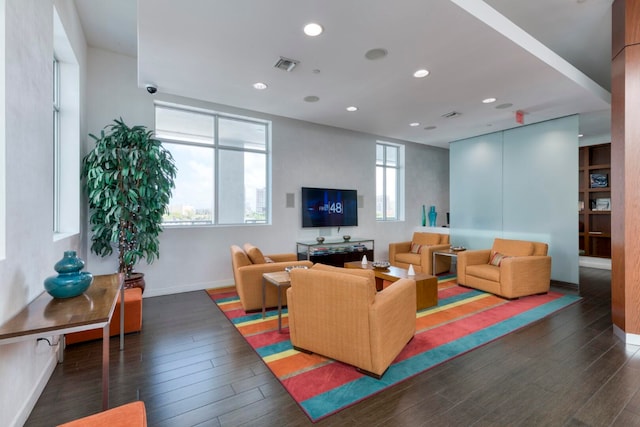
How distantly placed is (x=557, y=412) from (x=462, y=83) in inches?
139

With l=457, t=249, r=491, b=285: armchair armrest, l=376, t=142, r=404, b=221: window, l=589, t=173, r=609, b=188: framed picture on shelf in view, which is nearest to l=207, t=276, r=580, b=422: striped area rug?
l=457, t=249, r=491, b=285: armchair armrest

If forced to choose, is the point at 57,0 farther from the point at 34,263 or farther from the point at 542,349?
the point at 542,349

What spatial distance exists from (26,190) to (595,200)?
33.3 feet

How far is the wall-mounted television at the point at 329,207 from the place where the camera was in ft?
19.1

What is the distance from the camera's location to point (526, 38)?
2936mm

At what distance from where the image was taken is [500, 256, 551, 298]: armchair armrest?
13.8ft

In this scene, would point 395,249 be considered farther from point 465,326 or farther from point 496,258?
point 465,326

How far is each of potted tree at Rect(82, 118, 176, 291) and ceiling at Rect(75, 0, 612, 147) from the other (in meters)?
0.98

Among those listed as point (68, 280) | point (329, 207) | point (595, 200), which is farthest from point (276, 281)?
point (595, 200)

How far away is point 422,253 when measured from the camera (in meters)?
5.66

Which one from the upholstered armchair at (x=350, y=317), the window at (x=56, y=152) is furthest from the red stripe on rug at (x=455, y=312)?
the window at (x=56, y=152)

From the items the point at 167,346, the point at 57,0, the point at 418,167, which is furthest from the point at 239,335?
the point at 418,167

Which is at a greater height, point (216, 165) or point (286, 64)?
point (286, 64)

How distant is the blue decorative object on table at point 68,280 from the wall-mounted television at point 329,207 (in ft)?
13.0
